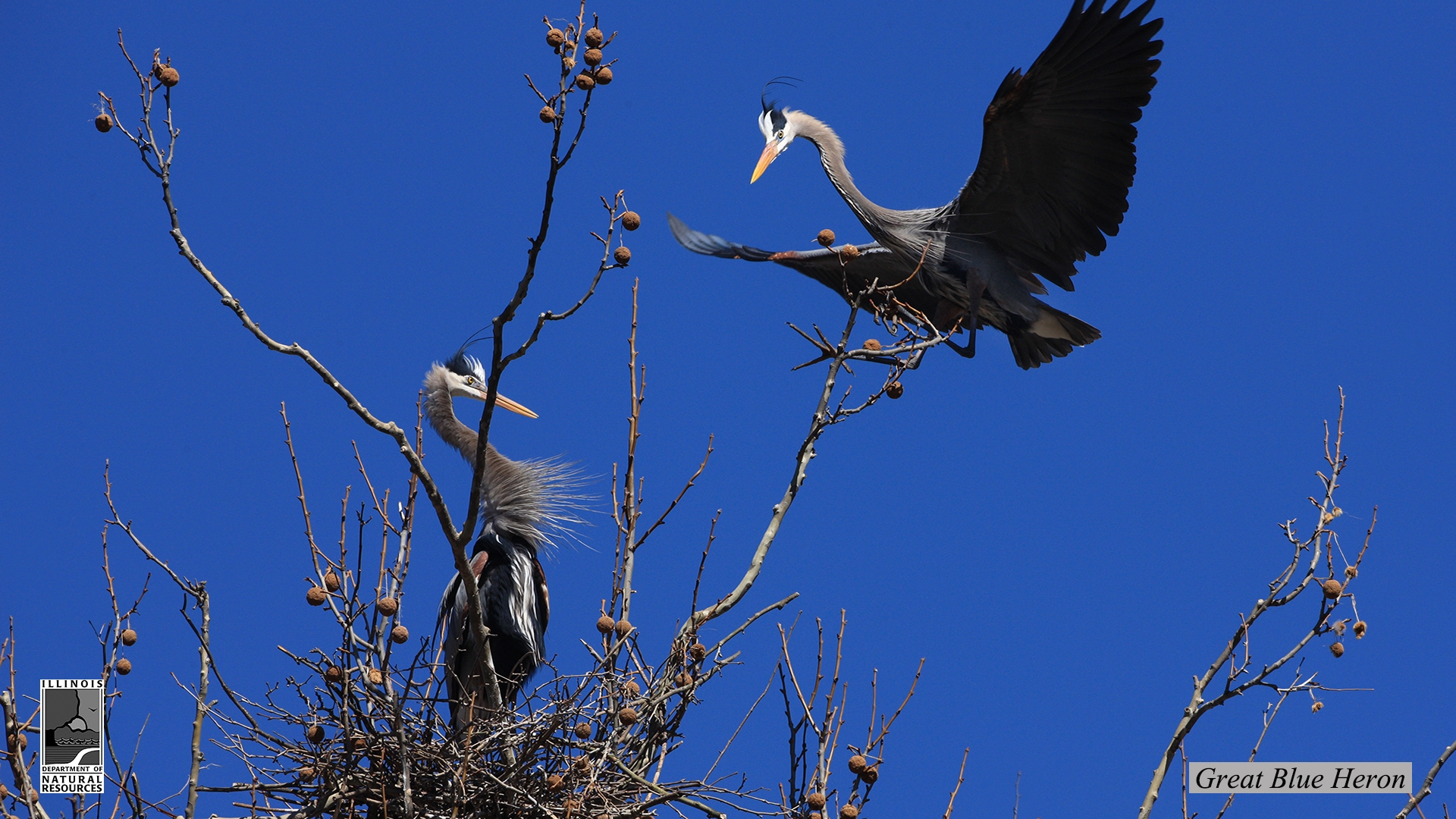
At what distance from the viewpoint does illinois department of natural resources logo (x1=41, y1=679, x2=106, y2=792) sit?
3.88 meters


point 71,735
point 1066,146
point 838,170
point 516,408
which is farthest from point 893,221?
point 71,735

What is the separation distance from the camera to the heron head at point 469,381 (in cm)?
698

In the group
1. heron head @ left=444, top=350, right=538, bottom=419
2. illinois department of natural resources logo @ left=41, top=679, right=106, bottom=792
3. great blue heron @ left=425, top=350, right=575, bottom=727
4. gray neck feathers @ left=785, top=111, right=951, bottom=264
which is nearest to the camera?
illinois department of natural resources logo @ left=41, top=679, right=106, bottom=792

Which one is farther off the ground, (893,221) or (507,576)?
(893,221)

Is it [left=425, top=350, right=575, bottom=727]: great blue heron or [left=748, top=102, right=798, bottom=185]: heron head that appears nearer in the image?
[left=425, top=350, right=575, bottom=727]: great blue heron

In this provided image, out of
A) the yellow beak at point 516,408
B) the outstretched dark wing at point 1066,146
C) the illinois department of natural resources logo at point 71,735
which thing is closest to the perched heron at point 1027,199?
the outstretched dark wing at point 1066,146

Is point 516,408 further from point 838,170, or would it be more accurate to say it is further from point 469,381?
point 838,170

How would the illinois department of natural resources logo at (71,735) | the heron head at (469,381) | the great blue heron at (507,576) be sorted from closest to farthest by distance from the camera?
1. the illinois department of natural resources logo at (71,735)
2. the great blue heron at (507,576)
3. the heron head at (469,381)

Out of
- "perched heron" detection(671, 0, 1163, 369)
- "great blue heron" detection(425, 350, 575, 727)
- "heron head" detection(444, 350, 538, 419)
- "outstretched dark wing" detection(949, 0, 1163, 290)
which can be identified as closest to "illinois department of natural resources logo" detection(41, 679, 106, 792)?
"great blue heron" detection(425, 350, 575, 727)

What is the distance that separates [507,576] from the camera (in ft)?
18.8

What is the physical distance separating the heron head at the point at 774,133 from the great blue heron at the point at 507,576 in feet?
6.63

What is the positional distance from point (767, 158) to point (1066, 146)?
1.64 m

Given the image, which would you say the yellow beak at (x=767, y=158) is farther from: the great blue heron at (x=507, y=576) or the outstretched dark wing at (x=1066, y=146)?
the great blue heron at (x=507, y=576)

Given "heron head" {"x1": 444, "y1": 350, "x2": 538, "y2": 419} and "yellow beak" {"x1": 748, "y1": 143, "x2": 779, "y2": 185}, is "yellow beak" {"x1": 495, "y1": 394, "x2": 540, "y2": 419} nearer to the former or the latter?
"heron head" {"x1": 444, "y1": 350, "x2": 538, "y2": 419}
